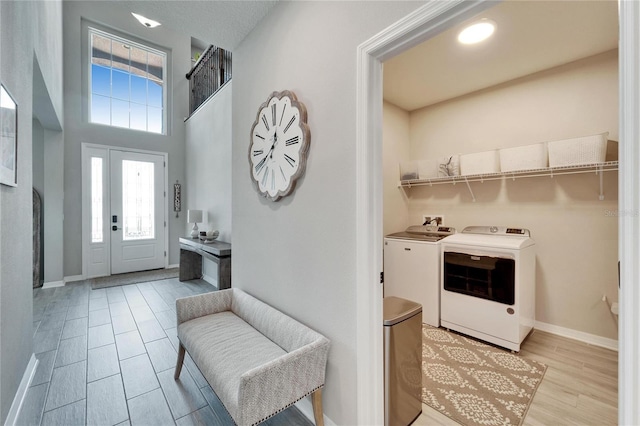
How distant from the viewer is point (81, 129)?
4.92 metres

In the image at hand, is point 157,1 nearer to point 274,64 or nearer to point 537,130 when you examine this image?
point 274,64

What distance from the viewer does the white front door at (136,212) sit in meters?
5.21

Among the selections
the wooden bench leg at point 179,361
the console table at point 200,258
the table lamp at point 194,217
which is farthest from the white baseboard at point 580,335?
the table lamp at point 194,217

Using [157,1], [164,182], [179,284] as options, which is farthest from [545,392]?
[164,182]

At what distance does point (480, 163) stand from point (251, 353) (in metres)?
2.84

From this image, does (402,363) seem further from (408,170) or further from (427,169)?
(408,170)

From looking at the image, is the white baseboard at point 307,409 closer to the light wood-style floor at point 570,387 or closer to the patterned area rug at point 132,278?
the light wood-style floor at point 570,387

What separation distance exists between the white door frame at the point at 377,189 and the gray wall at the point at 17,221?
1.85 metres

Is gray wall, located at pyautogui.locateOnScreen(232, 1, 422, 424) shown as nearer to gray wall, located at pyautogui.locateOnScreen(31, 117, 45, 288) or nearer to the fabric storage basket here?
the fabric storage basket

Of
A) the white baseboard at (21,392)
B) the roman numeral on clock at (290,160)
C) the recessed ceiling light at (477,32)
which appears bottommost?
the white baseboard at (21,392)

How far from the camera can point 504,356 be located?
7.72 feet

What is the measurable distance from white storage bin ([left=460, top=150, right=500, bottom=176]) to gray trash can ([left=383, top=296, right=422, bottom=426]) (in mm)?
1977

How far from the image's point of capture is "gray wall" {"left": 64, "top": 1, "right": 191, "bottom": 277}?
4785 mm

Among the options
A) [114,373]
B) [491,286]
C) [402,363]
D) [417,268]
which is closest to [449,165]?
[417,268]
